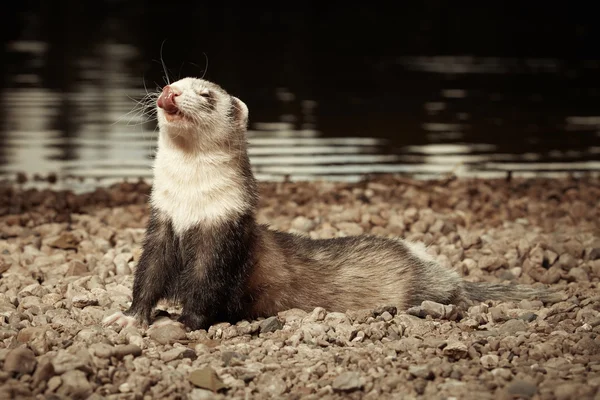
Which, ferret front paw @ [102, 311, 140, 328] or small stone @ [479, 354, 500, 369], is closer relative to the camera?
small stone @ [479, 354, 500, 369]

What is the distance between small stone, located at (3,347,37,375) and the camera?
3.73m

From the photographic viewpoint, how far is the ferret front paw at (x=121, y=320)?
4605 mm

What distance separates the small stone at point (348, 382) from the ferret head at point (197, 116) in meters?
1.57

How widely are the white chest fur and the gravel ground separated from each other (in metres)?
0.56

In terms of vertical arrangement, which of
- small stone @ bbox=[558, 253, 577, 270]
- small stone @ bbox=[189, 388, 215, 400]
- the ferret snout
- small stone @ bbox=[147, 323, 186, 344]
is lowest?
small stone @ bbox=[558, 253, 577, 270]

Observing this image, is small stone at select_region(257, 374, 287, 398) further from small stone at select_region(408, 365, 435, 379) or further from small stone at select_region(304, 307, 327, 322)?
small stone at select_region(304, 307, 327, 322)

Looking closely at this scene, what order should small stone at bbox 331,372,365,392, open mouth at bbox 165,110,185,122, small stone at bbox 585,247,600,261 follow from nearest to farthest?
small stone at bbox 331,372,365,392, open mouth at bbox 165,110,185,122, small stone at bbox 585,247,600,261

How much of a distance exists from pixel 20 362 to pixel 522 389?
2.02 m

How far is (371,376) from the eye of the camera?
12.6ft

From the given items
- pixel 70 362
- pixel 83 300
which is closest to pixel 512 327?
pixel 70 362

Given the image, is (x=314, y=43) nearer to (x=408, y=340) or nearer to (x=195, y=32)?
(x=195, y=32)

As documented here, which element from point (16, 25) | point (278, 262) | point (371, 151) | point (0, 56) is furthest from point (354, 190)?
point (16, 25)

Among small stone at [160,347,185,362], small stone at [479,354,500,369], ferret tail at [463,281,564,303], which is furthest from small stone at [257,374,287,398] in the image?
ferret tail at [463,281,564,303]

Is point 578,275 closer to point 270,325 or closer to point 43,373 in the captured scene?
point 270,325
